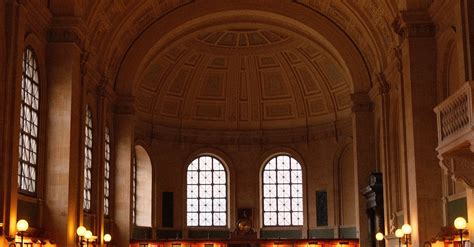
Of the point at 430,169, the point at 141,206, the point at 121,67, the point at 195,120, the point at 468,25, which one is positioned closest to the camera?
the point at 468,25

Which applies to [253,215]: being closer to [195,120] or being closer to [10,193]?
[195,120]

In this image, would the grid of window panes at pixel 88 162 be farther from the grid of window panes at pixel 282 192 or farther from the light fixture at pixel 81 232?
the grid of window panes at pixel 282 192

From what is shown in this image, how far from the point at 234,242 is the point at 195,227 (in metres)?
7.21

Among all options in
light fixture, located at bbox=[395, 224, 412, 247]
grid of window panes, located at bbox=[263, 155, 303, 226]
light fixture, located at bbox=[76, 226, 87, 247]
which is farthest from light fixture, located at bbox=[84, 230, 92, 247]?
grid of window panes, located at bbox=[263, 155, 303, 226]

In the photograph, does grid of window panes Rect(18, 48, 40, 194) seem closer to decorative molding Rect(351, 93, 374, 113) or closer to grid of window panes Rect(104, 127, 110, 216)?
grid of window panes Rect(104, 127, 110, 216)

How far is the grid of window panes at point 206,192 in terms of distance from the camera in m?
47.4

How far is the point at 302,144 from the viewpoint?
47469mm

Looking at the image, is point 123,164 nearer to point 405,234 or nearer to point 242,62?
point 242,62

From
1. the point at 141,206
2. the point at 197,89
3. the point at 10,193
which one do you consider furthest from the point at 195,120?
the point at 10,193

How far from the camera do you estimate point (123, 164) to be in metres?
38.3

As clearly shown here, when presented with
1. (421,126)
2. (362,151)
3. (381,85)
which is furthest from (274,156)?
(421,126)

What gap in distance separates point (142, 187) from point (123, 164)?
22.8ft

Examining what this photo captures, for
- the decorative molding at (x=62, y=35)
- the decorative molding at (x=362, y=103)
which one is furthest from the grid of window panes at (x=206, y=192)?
the decorative molding at (x=62, y=35)

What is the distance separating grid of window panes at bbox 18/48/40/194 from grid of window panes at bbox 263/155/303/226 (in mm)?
22774
